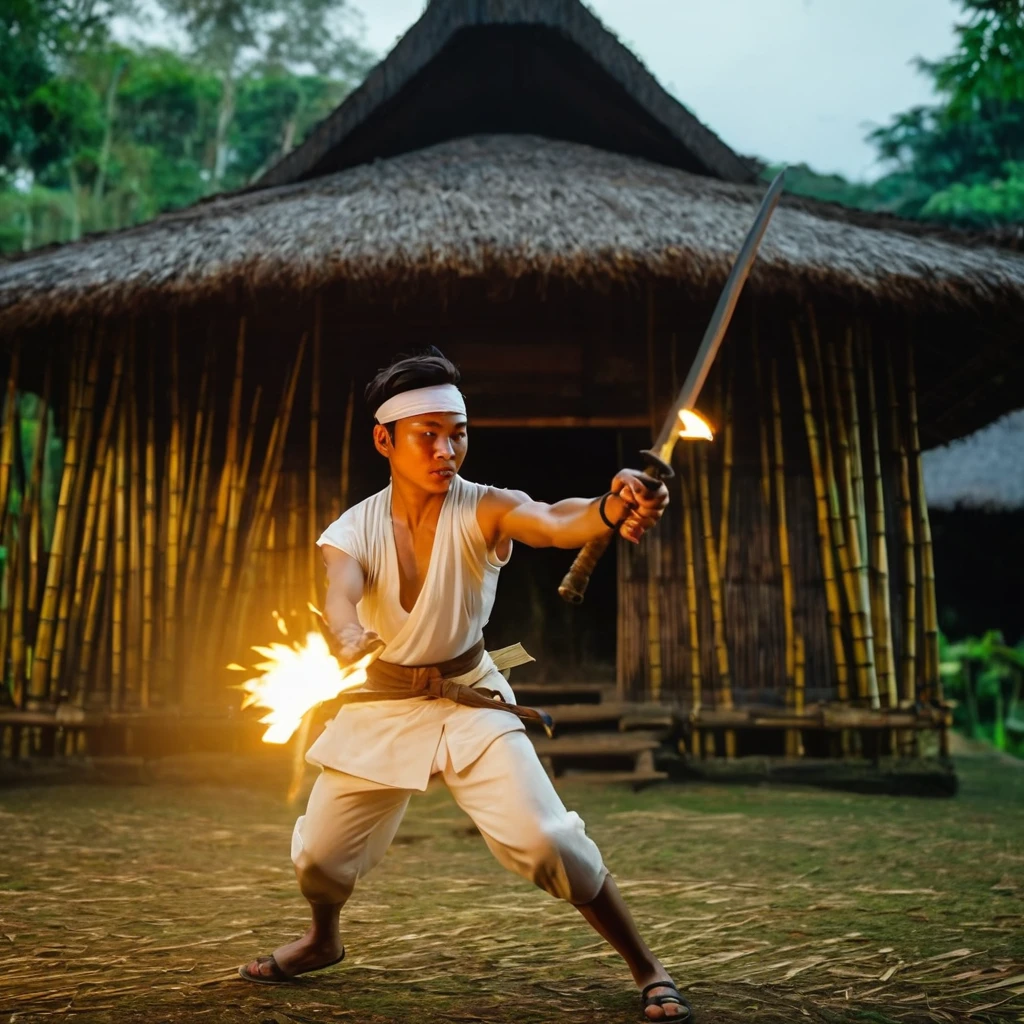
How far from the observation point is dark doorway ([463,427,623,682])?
8617 mm

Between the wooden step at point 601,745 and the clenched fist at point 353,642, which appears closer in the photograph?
the clenched fist at point 353,642

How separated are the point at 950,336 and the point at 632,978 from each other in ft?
17.6

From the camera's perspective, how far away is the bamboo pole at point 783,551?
20.7ft

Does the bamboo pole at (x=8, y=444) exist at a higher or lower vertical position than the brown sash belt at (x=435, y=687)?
higher

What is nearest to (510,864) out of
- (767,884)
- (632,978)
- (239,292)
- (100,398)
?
(632,978)

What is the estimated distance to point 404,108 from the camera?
7.91 meters

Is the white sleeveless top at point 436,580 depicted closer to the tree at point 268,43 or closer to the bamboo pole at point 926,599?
the bamboo pole at point 926,599

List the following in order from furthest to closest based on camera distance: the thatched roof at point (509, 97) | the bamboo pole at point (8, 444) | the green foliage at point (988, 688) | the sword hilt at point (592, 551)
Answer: the green foliage at point (988, 688), the thatched roof at point (509, 97), the bamboo pole at point (8, 444), the sword hilt at point (592, 551)

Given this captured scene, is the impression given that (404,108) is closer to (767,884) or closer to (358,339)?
(358,339)

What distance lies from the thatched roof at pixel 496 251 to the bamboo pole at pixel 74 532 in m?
0.61

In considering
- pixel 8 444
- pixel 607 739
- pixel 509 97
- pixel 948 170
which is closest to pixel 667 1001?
pixel 607 739

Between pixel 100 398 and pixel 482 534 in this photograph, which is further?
pixel 100 398

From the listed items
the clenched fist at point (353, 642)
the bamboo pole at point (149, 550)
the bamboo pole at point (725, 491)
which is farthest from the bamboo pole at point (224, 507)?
the clenched fist at point (353, 642)

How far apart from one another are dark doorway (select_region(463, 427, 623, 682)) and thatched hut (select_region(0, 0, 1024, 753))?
6.45ft
